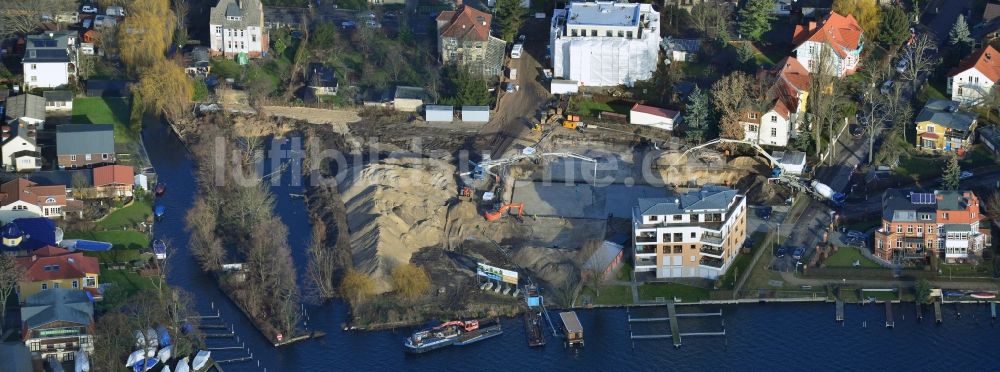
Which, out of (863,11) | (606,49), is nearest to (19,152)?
(606,49)

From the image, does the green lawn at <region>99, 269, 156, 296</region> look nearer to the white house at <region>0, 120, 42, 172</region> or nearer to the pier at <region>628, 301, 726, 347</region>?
the white house at <region>0, 120, 42, 172</region>

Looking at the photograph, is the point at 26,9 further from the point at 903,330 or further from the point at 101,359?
the point at 903,330

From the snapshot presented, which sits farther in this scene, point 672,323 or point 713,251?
point 713,251

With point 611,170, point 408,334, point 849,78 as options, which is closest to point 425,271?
point 408,334

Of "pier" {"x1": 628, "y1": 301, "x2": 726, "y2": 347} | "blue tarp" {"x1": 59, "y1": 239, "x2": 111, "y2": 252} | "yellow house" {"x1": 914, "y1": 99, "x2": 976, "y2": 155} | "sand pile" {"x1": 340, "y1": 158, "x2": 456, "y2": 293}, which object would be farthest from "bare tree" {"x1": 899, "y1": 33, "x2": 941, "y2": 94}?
"blue tarp" {"x1": 59, "y1": 239, "x2": 111, "y2": 252}

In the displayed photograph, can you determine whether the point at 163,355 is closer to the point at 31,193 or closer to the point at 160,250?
the point at 160,250

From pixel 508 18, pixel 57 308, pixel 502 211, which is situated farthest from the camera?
pixel 508 18

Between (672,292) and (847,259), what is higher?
(847,259)
